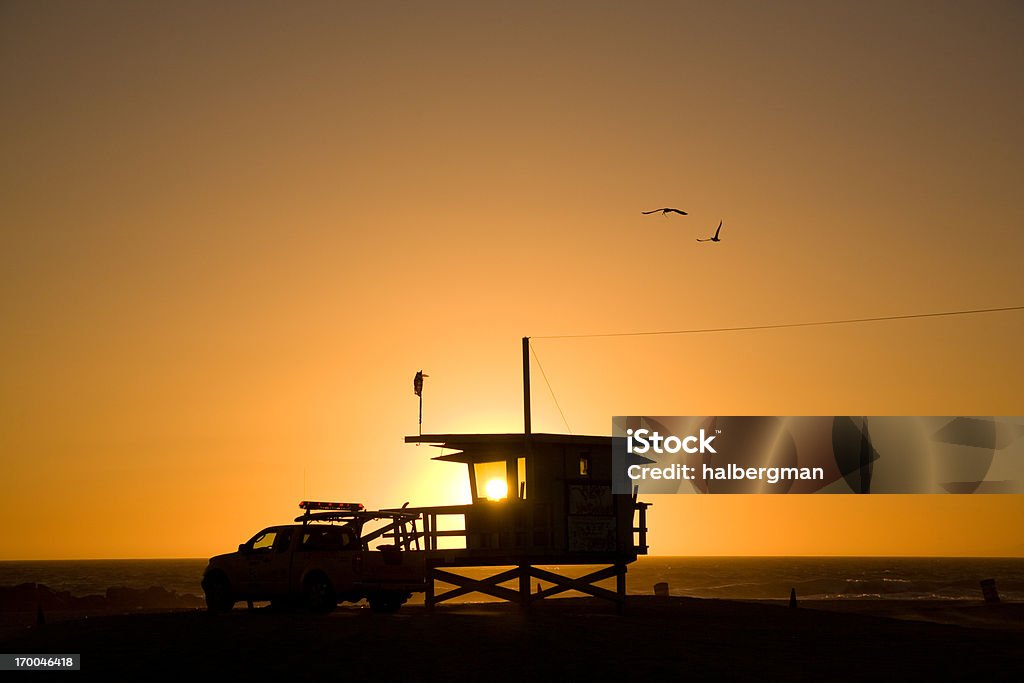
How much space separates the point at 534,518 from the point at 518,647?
10.0 m

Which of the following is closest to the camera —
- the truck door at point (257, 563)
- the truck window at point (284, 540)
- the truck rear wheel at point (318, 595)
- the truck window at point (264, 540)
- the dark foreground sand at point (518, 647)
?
the dark foreground sand at point (518, 647)

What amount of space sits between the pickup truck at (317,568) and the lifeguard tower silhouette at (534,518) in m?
1.16

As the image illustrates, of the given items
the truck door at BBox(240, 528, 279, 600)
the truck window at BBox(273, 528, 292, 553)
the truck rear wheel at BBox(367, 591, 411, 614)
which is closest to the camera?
the truck window at BBox(273, 528, 292, 553)

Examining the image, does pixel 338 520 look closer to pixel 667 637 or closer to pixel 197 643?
pixel 197 643

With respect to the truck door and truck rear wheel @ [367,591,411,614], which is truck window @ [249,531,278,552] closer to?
the truck door

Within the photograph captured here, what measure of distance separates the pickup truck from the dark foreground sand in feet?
3.66

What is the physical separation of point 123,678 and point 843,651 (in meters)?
13.5

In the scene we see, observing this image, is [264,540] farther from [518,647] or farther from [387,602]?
[518,647]

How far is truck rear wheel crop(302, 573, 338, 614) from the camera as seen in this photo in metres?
31.2

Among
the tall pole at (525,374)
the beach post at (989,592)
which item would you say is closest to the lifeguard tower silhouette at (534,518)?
the tall pole at (525,374)

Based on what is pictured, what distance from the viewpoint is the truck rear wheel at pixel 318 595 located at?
3116 centimetres

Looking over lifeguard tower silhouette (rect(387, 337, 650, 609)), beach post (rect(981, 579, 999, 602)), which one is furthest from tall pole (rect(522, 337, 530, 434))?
beach post (rect(981, 579, 999, 602))

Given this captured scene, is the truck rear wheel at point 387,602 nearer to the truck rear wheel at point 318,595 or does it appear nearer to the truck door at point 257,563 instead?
the truck rear wheel at point 318,595

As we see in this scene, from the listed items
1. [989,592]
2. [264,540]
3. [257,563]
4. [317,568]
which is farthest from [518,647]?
[989,592]
